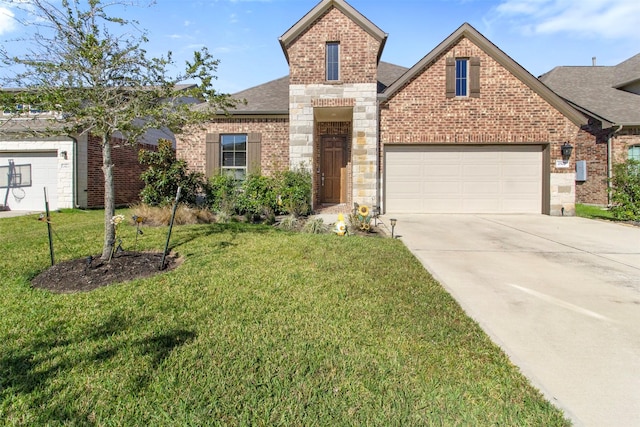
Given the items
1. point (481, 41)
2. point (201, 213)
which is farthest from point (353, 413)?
point (481, 41)

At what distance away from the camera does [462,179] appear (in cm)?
1120

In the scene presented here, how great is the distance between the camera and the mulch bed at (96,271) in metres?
4.04

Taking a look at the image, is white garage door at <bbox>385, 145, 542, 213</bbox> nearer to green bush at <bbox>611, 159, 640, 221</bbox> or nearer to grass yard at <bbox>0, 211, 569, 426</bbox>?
green bush at <bbox>611, 159, 640, 221</bbox>

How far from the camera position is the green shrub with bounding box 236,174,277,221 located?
9.36 metres

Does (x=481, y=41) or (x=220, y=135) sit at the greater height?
(x=481, y=41)

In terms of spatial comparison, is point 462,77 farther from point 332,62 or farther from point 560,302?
point 560,302

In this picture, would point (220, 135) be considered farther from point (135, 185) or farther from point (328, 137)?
point (135, 185)

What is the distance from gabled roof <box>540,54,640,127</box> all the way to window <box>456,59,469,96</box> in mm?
6803

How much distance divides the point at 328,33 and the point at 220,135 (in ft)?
16.5

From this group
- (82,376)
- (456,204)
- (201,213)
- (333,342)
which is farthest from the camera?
(456,204)

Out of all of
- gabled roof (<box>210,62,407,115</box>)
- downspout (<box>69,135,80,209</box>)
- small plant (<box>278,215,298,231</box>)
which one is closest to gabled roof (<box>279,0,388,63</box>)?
gabled roof (<box>210,62,407,115</box>)

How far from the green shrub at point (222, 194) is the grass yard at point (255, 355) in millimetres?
5026

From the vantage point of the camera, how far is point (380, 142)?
1091 centimetres

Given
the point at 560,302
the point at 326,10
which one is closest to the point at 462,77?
the point at 326,10
